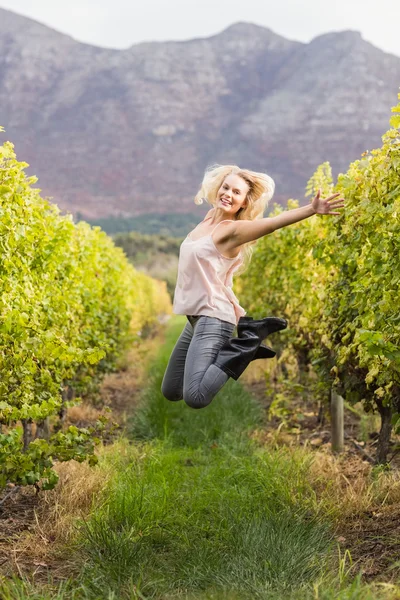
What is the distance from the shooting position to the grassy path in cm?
304

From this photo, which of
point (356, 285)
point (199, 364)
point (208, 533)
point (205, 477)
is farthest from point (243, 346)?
point (205, 477)

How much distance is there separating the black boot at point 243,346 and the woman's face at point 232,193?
70 centimetres

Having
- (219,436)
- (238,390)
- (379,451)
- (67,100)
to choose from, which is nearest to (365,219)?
(379,451)

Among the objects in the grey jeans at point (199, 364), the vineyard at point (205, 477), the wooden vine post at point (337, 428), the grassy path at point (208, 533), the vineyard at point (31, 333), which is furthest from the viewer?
the wooden vine post at point (337, 428)

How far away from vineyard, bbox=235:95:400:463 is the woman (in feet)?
1.07

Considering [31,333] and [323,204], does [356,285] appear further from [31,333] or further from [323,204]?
[31,333]

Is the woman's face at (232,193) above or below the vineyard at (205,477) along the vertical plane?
above

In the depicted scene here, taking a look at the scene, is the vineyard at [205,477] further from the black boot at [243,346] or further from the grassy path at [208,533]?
the black boot at [243,346]

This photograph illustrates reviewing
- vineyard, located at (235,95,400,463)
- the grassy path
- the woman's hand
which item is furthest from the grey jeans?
the woman's hand

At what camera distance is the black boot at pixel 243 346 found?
3965mm

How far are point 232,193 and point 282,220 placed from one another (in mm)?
686

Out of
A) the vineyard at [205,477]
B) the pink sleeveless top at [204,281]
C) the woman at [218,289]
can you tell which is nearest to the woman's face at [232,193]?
the woman at [218,289]

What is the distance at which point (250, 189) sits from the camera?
438 cm

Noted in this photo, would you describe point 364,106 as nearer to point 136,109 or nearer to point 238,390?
point 136,109
